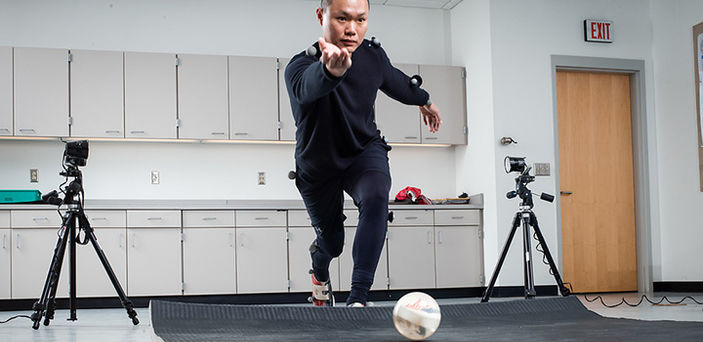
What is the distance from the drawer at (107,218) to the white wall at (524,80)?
3.02 metres

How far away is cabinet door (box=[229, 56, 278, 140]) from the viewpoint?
576 centimetres

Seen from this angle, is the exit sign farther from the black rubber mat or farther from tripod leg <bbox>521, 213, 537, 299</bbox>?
the black rubber mat

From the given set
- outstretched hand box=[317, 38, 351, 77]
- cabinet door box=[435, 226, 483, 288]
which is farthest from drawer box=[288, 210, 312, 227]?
outstretched hand box=[317, 38, 351, 77]

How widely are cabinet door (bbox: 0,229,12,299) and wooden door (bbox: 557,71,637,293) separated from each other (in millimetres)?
4552

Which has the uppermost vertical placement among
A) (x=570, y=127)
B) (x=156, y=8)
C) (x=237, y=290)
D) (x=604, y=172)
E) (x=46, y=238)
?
(x=156, y=8)

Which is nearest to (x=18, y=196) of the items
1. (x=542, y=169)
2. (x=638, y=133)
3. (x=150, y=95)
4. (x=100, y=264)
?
(x=100, y=264)

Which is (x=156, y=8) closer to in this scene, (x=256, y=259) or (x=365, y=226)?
(x=256, y=259)

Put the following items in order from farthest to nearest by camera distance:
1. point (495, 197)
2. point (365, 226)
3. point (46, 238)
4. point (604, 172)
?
point (604, 172), point (495, 197), point (46, 238), point (365, 226)

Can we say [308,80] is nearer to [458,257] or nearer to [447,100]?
[458,257]

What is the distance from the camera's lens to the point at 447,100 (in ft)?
20.3

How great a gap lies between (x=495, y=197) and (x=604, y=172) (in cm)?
117

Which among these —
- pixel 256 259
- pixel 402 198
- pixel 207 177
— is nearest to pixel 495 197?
pixel 402 198

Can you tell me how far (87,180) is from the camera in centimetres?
575

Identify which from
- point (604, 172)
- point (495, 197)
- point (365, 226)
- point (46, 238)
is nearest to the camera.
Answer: point (365, 226)
